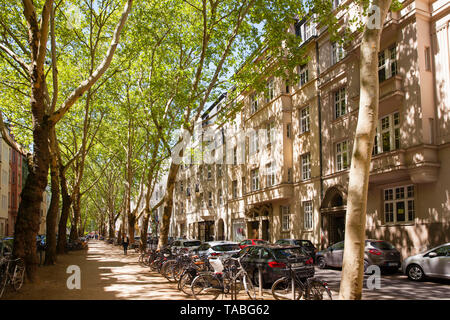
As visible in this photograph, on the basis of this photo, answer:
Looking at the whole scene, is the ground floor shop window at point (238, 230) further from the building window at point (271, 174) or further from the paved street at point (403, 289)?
the paved street at point (403, 289)

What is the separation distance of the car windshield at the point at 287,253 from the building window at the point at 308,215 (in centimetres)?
1285

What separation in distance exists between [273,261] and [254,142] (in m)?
21.3

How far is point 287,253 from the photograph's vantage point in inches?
518

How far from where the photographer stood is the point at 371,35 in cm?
783

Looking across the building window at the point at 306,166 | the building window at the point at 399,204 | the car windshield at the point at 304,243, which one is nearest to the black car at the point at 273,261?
the car windshield at the point at 304,243

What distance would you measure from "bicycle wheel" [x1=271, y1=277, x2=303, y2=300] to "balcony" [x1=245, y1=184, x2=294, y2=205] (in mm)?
17558

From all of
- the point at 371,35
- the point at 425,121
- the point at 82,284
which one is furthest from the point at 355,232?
the point at 425,121

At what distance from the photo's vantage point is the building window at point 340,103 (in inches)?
936

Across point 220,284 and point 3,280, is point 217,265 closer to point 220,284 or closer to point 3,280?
point 220,284

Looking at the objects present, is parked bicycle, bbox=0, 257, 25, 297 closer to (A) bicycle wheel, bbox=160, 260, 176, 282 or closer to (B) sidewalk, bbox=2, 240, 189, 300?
(B) sidewalk, bbox=2, 240, 189, 300

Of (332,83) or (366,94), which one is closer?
(366,94)

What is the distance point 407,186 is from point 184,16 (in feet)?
47.3

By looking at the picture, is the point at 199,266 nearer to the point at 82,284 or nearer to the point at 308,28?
the point at 82,284

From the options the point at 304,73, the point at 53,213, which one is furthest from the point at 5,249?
the point at 304,73
